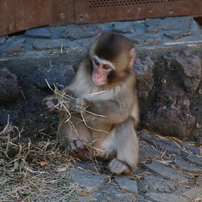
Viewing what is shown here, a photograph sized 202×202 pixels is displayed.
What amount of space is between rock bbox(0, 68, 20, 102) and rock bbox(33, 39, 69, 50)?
68 centimetres

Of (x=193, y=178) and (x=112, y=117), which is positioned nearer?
(x=112, y=117)

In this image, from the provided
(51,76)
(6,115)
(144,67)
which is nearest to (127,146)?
(144,67)

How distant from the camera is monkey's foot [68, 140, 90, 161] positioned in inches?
227

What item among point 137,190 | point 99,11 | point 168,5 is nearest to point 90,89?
point 137,190

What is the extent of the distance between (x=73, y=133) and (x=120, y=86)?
0.90m

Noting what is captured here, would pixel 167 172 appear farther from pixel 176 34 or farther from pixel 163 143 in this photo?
pixel 176 34

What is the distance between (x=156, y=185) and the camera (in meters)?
5.49

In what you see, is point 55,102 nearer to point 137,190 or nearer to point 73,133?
point 73,133

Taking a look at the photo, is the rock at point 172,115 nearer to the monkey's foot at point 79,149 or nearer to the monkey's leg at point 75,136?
the monkey's leg at point 75,136

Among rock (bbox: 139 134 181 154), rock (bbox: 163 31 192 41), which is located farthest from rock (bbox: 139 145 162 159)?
rock (bbox: 163 31 192 41)

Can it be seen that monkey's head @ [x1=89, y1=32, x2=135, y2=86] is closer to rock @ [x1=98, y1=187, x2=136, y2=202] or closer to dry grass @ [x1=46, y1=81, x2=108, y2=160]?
dry grass @ [x1=46, y1=81, x2=108, y2=160]

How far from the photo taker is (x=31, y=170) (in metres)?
5.32

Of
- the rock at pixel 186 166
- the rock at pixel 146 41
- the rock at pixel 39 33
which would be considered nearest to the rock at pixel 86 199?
the rock at pixel 186 166

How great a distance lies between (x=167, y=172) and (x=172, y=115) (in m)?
Answer: 1.32
